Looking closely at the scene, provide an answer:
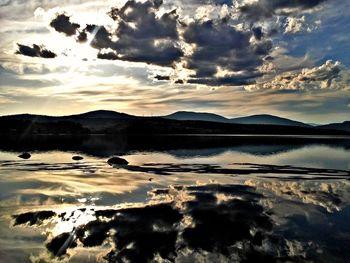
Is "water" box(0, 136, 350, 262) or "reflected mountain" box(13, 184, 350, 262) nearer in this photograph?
"reflected mountain" box(13, 184, 350, 262)

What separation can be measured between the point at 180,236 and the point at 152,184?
17.1m

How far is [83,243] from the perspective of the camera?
53.3ft

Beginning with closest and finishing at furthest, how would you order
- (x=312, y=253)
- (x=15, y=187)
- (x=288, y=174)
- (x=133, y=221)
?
(x=312, y=253), (x=133, y=221), (x=15, y=187), (x=288, y=174)

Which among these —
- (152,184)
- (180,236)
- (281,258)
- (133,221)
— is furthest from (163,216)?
(152,184)

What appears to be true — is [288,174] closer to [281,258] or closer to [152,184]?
[152,184]

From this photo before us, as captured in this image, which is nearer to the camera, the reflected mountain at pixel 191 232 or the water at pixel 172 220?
the reflected mountain at pixel 191 232

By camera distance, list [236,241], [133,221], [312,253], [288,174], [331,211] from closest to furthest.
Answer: [312,253], [236,241], [133,221], [331,211], [288,174]

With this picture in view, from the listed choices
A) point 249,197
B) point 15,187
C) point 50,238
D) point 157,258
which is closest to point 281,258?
point 157,258

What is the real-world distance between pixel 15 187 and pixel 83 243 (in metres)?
18.3

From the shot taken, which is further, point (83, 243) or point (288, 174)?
point (288, 174)

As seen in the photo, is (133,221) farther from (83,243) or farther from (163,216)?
(83,243)

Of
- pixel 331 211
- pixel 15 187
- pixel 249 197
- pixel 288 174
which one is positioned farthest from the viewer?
pixel 288 174

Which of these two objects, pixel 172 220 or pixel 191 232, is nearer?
pixel 191 232

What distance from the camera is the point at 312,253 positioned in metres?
15.5
